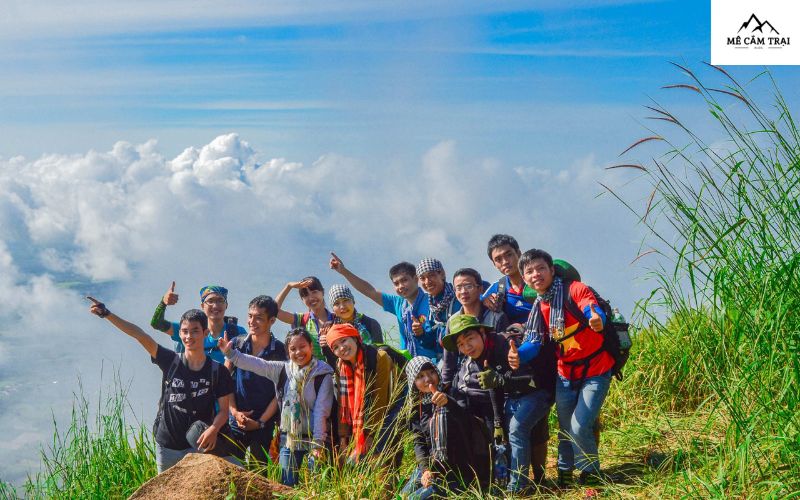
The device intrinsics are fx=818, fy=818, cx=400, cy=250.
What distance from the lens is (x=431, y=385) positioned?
610cm

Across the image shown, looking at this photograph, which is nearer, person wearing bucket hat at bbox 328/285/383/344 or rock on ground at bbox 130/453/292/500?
rock on ground at bbox 130/453/292/500

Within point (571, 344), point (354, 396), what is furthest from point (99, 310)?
point (571, 344)

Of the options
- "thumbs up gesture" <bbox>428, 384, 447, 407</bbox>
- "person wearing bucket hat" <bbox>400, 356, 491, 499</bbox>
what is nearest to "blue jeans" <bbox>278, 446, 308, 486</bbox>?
"person wearing bucket hat" <bbox>400, 356, 491, 499</bbox>

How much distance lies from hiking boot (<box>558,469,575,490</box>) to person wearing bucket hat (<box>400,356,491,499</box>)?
2.50ft

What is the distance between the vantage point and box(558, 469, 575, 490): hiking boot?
6633 millimetres

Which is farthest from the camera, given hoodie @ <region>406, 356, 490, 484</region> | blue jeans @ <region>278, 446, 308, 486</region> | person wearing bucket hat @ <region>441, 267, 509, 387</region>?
person wearing bucket hat @ <region>441, 267, 509, 387</region>

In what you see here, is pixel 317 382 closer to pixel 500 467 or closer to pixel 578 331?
pixel 500 467

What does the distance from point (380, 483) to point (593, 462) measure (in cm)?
173

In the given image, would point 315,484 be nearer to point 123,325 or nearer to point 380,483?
point 380,483

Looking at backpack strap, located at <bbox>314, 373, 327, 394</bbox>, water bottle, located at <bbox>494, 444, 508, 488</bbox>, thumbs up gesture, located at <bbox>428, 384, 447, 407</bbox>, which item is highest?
backpack strap, located at <bbox>314, 373, 327, 394</bbox>

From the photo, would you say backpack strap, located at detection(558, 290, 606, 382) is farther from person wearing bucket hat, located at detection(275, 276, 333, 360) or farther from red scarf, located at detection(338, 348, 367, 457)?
person wearing bucket hat, located at detection(275, 276, 333, 360)

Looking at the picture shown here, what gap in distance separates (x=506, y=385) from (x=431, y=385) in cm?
63

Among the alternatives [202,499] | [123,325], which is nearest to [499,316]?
[202,499]

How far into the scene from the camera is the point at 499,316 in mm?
6719
